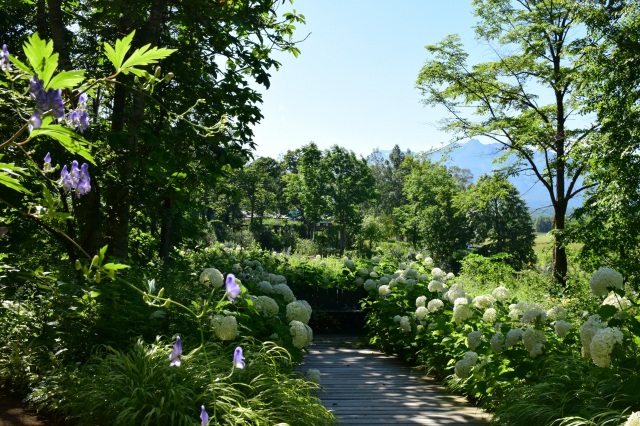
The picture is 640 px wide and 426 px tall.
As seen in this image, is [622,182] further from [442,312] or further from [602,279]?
[602,279]

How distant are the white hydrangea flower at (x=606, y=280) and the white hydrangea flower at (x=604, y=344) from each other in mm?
433

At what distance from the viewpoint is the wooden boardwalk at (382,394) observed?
3.98 meters

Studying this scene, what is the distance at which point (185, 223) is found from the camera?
287 inches

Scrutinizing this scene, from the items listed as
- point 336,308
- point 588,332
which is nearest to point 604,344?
point 588,332

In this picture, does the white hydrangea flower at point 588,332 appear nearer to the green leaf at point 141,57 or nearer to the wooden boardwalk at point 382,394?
the wooden boardwalk at point 382,394

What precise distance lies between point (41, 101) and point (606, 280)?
3.05m

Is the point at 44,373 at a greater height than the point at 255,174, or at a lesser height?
lesser

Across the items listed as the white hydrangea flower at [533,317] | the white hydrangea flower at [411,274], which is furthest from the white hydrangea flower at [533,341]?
the white hydrangea flower at [411,274]

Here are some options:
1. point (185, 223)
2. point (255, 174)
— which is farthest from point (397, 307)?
point (255, 174)

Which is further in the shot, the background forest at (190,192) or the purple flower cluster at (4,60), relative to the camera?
the background forest at (190,192)

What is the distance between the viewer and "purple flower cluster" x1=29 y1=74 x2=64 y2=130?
1128 mm

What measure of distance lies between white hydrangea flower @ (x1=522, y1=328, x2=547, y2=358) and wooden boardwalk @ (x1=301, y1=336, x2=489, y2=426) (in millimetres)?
649

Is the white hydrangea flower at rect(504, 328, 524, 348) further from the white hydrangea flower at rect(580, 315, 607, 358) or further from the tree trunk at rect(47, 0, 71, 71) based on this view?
the tree trunk at rect(47, 0, 71, 71)

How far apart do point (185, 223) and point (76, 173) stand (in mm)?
5864
